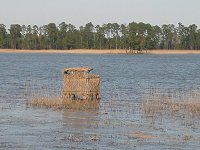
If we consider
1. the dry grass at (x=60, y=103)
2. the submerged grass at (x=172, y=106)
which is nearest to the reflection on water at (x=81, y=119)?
the dry grass at (x=60, y=103)

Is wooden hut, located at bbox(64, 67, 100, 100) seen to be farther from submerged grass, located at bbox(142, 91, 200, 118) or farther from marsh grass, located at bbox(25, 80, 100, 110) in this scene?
submerged grass, located at bbox(142, 91, 200, 118)

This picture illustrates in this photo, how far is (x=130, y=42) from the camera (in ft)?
587

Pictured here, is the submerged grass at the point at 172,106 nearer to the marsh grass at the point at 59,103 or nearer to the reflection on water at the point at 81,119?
the reflection on water at the point at 81,119

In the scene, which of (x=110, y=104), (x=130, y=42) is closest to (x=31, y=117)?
(x=110, y=104)

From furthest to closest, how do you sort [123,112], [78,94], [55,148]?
1. [78,94]
2. [123,112]
3. [55,148]

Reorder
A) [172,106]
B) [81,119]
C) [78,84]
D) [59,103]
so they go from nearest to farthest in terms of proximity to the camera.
Result: [81,119], [172,106], [59,103], [78,84]

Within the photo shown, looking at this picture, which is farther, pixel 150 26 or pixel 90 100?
pixel 150 26

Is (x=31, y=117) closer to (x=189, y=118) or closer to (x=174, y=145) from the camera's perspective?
(x=189, y=118)

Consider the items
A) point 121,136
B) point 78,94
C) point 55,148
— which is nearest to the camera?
point 55,148

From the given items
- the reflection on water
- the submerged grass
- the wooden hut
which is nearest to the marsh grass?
the wooden hut

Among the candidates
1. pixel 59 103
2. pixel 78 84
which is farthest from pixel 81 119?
pixel 78 84

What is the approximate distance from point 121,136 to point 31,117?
20.6 feet

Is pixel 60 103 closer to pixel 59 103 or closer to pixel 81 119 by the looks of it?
pixel 59 103

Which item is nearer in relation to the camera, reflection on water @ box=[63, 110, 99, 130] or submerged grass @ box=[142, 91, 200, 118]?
reflection on water @ box=[63, 110, 99, 130]
